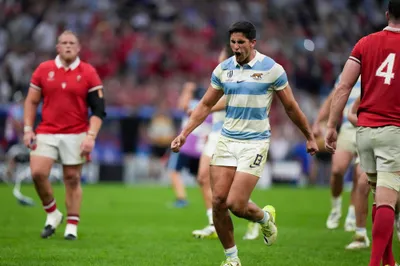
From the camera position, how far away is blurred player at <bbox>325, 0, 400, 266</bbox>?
8.06 metres

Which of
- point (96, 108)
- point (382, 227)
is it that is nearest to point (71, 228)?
point (96, 108)

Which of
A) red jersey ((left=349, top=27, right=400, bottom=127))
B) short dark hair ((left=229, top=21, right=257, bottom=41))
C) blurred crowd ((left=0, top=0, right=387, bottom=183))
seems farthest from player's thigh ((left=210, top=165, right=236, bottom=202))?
blurred crowd ((left=0, top=0, right=387, bottom=183))

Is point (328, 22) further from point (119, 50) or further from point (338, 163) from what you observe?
point (338, 163)

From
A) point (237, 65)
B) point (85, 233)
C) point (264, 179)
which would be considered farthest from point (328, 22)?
point (237, 65)

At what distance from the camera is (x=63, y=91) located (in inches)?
466

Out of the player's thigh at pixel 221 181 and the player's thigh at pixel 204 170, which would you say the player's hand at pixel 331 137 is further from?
the player's thigh at pixel 204 170

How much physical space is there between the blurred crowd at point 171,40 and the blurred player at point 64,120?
1383 centimetres

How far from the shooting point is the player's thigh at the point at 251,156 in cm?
893

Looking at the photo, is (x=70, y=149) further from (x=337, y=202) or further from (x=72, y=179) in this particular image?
(x=337, y=202)

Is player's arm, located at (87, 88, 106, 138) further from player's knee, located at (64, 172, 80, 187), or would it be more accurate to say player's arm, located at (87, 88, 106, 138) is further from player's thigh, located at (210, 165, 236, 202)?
player's thigh, located at (210, 165, 236, 202)

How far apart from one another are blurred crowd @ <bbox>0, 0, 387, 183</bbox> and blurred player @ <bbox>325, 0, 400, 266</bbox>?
17599 mm

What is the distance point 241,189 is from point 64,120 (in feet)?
12.9

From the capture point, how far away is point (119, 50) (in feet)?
92.7

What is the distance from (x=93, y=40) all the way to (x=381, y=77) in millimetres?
20965
